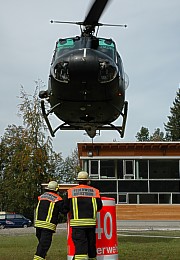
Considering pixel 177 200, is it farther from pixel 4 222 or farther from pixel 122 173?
pixel 4 222

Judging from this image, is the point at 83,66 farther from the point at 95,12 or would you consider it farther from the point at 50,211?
the point at 50,211

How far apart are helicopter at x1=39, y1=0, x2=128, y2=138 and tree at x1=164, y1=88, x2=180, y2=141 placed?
82324 mm

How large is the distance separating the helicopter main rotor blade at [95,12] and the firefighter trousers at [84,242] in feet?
15.0

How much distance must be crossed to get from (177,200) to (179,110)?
198ft

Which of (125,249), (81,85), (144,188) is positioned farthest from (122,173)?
(81,85)

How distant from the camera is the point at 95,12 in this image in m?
11.7

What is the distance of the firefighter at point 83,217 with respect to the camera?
977cm

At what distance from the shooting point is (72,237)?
9.95 metres

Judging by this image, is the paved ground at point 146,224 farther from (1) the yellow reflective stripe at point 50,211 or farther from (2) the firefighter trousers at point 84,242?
(2) the firefighter trousers at point 84,242

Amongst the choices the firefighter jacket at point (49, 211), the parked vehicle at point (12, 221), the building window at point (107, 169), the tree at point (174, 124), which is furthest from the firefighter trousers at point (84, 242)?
the tree at point (174, 124)

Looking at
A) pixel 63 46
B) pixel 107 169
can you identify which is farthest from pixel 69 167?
pixel 63 46

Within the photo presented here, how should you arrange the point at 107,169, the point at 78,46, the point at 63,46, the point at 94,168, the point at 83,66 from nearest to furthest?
the point at 83,66 → the point at 78,46 → the point at 63,46 → the point at 94,168 → the point at 107,169

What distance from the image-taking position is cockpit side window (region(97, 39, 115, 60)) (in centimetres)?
1393

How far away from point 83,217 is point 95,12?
15.5 feet
